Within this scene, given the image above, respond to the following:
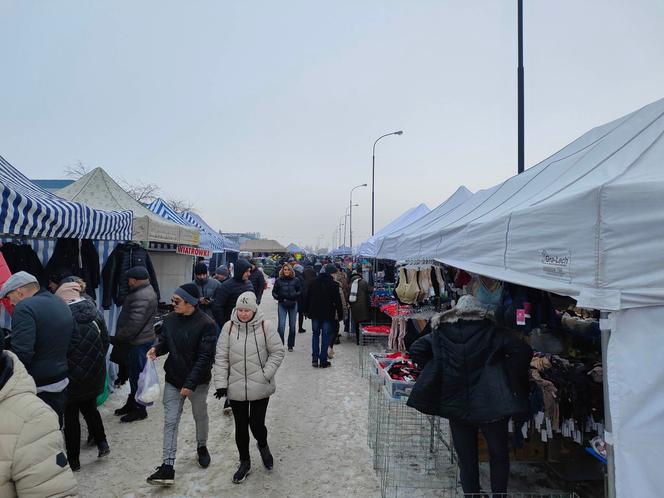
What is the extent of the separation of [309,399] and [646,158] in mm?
4916

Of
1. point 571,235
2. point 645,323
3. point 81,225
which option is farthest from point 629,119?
point 81,225

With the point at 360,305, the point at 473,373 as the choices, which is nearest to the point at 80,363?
the point at 473,373

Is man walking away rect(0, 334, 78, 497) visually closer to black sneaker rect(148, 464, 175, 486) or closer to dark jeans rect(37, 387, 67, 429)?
dark jeans rect(37, 387, 67, 429)

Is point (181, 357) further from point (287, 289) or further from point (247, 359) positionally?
point (287, 289)

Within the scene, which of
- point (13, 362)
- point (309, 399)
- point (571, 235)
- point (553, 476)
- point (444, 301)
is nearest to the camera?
point (13, 362)

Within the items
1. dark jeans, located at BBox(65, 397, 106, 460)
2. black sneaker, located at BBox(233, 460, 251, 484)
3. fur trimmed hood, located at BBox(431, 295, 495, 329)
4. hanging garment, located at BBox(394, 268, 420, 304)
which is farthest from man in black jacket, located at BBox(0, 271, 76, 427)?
hanging garment, located at BBox(394, 268, 420, 304)

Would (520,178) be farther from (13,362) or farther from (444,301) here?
(13,362)

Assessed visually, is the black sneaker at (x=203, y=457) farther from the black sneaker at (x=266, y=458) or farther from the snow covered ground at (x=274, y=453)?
the black sneaker at (x=266, y=458)

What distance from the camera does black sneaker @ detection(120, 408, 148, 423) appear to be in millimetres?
4844

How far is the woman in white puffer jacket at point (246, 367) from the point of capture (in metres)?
3.59

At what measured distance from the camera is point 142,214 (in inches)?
310

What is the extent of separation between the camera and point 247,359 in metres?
3.60

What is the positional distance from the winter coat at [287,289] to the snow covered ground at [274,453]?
2.35 m

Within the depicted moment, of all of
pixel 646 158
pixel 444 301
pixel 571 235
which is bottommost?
pixel 444 301
